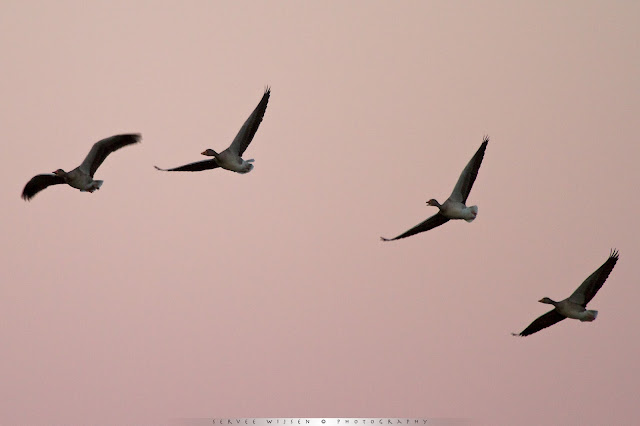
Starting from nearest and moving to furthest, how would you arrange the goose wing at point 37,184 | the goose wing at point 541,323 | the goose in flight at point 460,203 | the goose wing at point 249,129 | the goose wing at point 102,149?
the goose wing at point 249,129
the goose in flight at point 460,203
the goose wing at point 102,149
the goose wing at point 541,323
the goose wing at point 37,184

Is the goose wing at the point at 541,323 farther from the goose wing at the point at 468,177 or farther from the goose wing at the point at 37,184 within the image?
the goose wing at the point at 37,184

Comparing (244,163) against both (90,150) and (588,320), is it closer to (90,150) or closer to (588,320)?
(90,150)

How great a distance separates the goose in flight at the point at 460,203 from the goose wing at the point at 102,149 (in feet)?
22.0

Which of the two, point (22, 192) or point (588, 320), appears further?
point (22, 192)

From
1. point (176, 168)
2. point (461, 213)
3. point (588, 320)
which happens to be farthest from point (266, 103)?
point (588, 320)

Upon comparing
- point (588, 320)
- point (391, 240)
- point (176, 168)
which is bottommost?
point (588, 320)

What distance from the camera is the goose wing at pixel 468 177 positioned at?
24.9 m

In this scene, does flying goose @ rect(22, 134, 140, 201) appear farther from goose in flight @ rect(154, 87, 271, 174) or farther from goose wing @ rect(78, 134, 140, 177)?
goose in flight @ rect(154, 87, 271, 174)

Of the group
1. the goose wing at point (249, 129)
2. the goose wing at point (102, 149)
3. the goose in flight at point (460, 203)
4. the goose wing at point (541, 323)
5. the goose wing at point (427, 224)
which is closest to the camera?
the goose wing at point (249, 129)

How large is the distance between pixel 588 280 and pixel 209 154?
9.78 m

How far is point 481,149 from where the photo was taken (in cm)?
2477

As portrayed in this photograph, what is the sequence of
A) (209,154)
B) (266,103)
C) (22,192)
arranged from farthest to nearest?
(22,192) → (209,154) → (266,103)

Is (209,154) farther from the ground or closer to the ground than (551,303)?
farther from the ground

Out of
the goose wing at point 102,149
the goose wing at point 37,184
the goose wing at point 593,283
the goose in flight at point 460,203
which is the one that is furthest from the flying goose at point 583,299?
the goose wing at point 37,184
